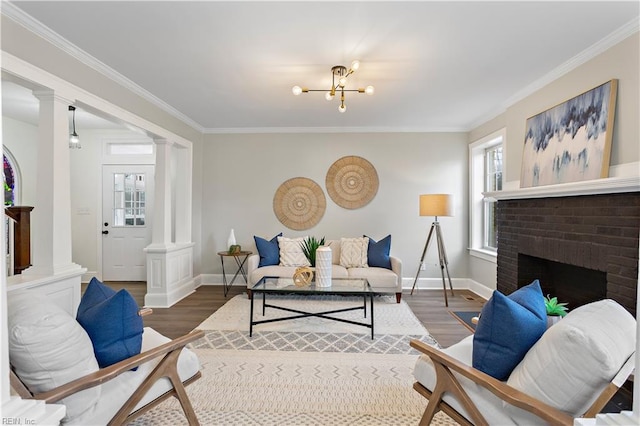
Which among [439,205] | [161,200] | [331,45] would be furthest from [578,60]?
[161,200]

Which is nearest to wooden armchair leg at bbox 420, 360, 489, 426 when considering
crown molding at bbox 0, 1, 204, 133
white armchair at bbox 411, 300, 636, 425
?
white armchair at bbox 411, 300, 636, 425

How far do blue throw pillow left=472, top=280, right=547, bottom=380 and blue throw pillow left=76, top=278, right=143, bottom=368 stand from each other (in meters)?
1.74

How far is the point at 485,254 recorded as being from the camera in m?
4.62

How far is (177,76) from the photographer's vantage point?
10.7 ft

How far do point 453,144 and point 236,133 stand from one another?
362 cm

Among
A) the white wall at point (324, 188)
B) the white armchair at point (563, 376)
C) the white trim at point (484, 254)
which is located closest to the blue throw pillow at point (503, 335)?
the white armchair at point (563, 376)

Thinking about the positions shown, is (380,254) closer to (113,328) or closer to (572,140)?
(572,140)

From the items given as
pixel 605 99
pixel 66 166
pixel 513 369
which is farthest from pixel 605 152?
pixel 66 166

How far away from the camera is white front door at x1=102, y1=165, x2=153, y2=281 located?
5.55m

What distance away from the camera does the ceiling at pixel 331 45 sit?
85.4 inches

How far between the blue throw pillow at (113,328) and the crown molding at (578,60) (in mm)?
3778

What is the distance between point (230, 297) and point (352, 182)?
8.61ft

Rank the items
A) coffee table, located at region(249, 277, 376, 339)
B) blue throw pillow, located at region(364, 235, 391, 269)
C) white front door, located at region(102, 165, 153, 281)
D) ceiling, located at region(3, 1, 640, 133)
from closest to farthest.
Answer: ceiling, located at region(3, 1, 640, 133) → coffee table, located at region(249, 277, 376, 339) → blue throw pillow, located at region(364, 235, 391, 269) → white front door, located at region(102, 165, 153, 281)

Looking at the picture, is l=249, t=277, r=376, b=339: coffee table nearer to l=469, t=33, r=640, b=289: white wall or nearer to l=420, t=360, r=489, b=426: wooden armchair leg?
l=420, t=360, r=489, b=426: wooden armchair leg
